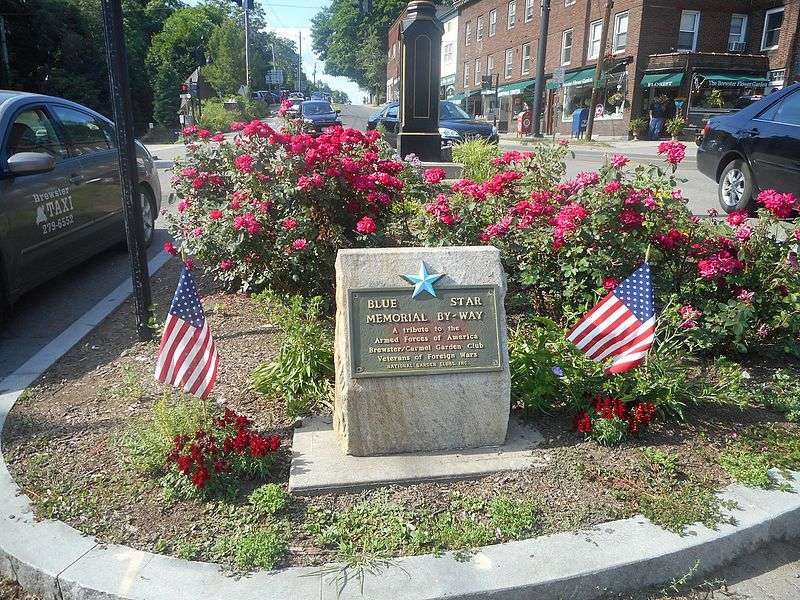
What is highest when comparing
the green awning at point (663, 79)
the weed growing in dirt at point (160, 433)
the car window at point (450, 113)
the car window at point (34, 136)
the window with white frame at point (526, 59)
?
the window with white frame at point (526, 59)

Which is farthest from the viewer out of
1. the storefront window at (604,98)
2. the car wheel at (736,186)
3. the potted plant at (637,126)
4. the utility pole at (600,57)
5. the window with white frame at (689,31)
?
the storefront window at (604,98)

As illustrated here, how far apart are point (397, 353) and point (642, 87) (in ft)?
101

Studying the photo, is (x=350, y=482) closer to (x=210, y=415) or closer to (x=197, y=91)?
(x=210, y=415)

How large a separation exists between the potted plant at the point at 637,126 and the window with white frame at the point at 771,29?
650 cm

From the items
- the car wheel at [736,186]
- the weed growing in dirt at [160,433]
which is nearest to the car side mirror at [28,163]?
the weed growing in dirt at [160,433]

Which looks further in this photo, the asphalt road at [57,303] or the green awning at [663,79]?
the green awning at [663,79]

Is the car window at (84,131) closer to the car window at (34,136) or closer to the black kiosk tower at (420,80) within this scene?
the car window at (34,136)

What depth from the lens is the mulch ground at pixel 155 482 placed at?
2.86m

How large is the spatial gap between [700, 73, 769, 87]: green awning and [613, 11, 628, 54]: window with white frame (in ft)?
13.0

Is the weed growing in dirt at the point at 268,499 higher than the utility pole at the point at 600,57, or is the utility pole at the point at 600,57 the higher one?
the utility pole at the point at 600,57

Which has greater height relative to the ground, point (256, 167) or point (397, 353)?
point (256, 167)

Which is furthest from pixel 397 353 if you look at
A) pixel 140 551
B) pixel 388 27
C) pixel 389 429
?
pixel 388 27

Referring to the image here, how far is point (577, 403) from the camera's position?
3668 millimetres

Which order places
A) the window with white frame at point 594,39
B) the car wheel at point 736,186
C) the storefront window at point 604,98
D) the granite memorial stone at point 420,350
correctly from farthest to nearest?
the window with white frame at point 594,39 < the storefront window at point 604,98 < the car wheel at point 736,186 < the granite memorial stone at point 420,350
